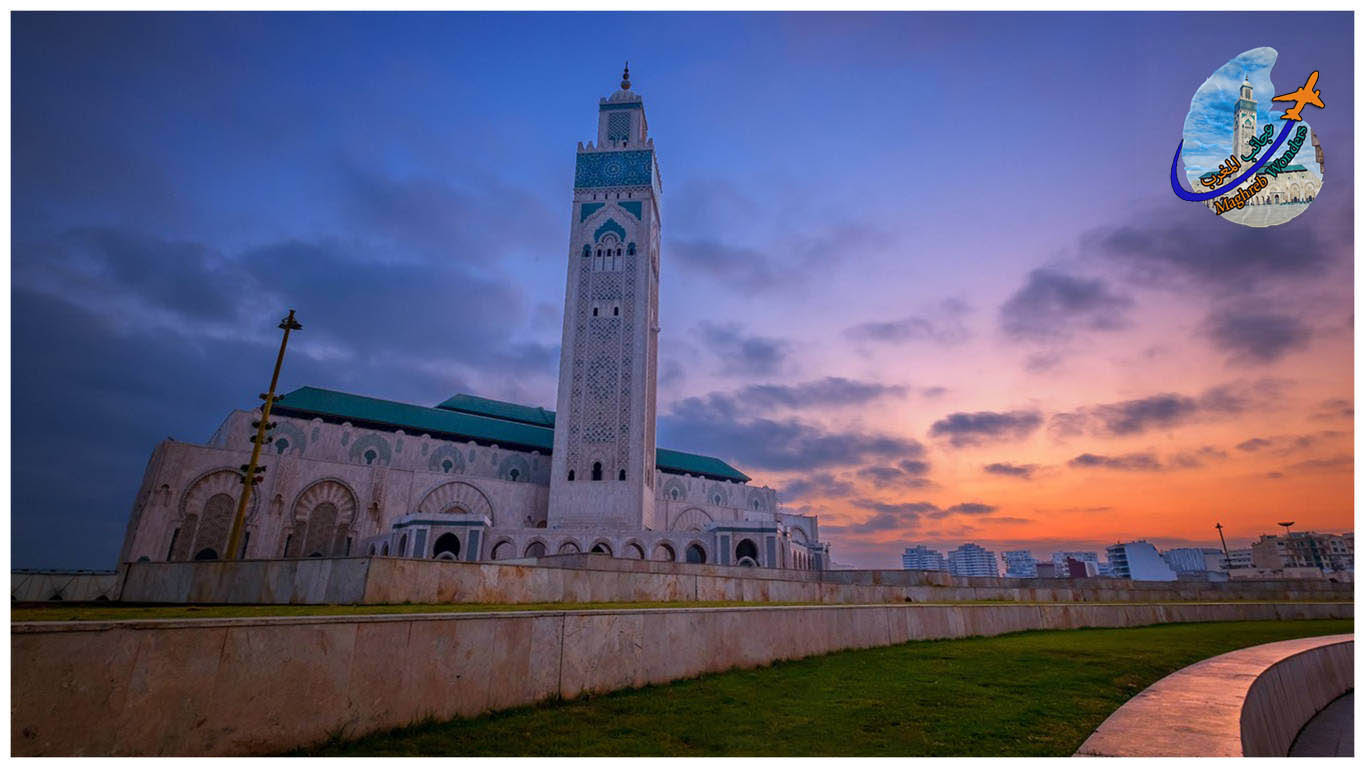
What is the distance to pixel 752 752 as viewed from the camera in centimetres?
392

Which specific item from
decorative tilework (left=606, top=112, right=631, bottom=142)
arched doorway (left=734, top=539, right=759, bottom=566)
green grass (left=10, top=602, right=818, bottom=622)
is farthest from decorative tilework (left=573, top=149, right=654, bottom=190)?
green grass (left=10, top=602, right=818, bottom=622)

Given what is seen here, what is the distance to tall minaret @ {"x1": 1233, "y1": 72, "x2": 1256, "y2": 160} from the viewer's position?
26.8 feet

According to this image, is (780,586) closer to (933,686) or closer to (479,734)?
(933,686)

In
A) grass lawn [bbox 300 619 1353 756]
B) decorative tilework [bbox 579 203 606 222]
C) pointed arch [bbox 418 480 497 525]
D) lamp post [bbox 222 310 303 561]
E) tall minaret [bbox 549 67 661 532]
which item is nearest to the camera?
grass lawn [bbox 300 619 1353 756]

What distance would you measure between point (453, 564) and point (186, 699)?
623 cm

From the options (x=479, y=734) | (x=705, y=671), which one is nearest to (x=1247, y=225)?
(x=705, y=671)

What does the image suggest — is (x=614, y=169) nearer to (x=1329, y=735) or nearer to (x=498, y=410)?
(x=498, y=410)

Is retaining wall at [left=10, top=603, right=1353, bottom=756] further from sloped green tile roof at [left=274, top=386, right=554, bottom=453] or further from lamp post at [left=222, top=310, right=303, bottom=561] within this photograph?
sloped green tile roof at [left=274, top=386, right=554, bottom=453]

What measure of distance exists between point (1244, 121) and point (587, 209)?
40.1m

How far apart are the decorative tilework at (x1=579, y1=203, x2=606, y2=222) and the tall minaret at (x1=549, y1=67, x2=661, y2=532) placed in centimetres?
7

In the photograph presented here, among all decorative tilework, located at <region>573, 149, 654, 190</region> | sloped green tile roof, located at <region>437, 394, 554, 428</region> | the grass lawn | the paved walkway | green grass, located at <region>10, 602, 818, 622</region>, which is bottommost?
the paved walkway

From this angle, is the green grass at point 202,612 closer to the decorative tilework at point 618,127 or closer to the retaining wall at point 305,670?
the retaining wall at point 305,670

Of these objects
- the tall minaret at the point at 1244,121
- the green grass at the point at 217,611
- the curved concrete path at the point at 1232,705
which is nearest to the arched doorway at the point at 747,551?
the curved concrete path at the point at 1232,705

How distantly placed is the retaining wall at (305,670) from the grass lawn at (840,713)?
185 mm
